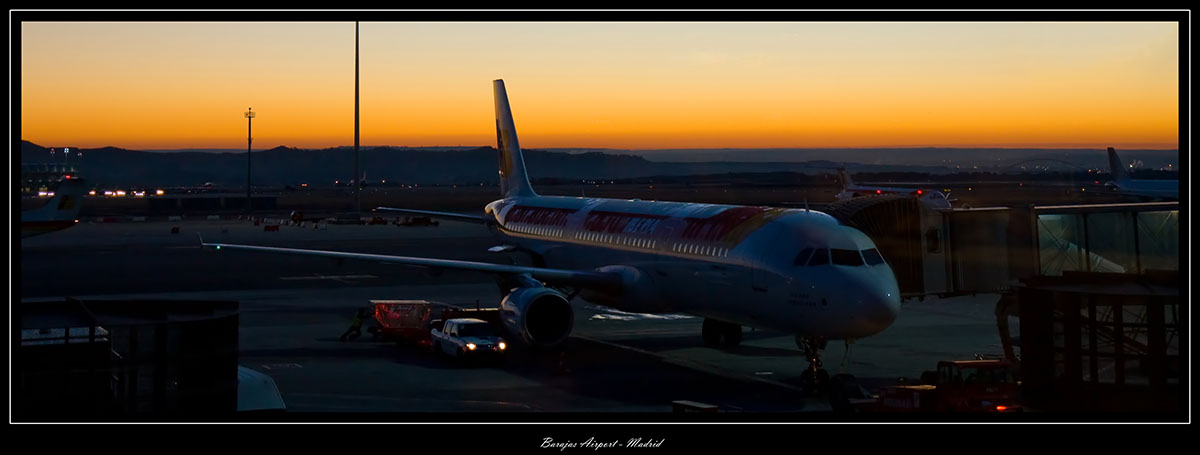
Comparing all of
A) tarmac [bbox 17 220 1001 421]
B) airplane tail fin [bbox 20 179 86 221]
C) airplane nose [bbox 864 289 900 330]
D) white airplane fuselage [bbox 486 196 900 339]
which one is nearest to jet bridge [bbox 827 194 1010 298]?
tarmac [bbox 17 220 1001 421]

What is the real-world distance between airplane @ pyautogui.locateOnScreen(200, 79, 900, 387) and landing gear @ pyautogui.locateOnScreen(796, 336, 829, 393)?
2 centimetres

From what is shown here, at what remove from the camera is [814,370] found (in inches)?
1052

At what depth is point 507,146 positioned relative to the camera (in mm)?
49125

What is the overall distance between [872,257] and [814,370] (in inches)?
105

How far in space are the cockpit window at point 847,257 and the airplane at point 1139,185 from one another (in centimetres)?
7790

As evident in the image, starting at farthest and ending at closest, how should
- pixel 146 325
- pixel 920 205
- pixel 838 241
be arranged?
1. pixel 920 205
2. pixel 838 241
3. pixel 146 325

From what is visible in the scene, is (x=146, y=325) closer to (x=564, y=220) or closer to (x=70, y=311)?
(x=70, y=311)

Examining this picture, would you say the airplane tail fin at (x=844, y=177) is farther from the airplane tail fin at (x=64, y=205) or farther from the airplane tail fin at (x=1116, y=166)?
the airplane tail fin at (x=64, y=205)

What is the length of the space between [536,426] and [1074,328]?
39.2 ft

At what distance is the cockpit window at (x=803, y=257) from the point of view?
2622 cm

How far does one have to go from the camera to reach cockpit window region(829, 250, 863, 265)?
25.8 meters

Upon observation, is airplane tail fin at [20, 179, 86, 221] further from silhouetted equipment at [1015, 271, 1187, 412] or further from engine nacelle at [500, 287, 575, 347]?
silhouetted equipment at [1015, 271, 1187, 412]

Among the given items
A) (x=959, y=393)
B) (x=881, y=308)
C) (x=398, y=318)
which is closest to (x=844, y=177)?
(x=398, y=318)
